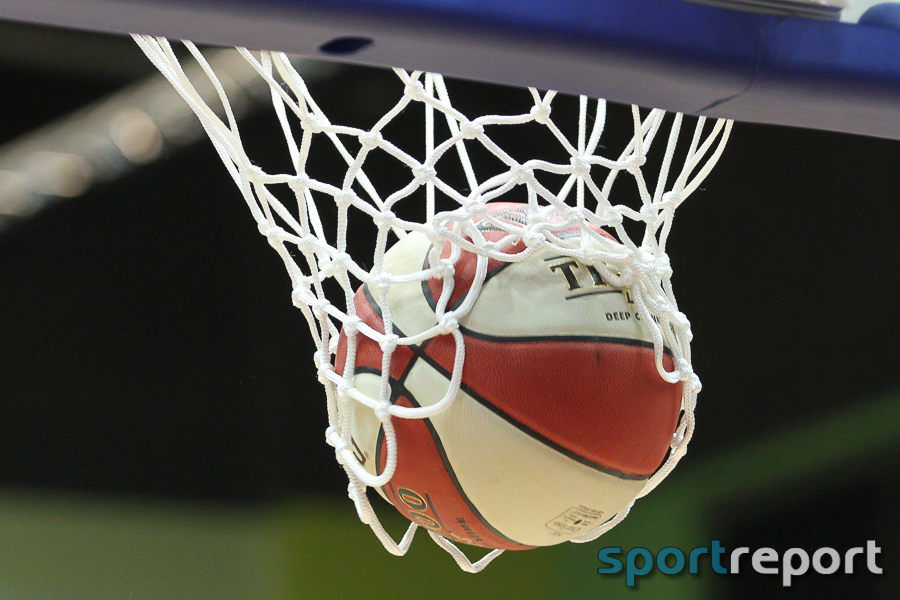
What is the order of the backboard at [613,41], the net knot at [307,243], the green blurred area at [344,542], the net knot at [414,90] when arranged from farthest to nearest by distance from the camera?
the green blurred area at [344,542], the net knot at [307,243], the net knot at [414,90], the backboard at [613,41]

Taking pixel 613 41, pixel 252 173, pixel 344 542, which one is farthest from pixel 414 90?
pixel 344 542

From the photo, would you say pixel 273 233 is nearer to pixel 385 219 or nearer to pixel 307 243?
pixel 307 243

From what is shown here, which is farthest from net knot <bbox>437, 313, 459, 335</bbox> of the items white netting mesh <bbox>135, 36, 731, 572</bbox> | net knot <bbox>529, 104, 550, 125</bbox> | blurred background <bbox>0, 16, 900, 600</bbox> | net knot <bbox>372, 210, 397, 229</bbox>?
blurred background <bbox>0, 16, 900, 600</bbox>

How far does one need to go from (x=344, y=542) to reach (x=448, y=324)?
144 centimetres

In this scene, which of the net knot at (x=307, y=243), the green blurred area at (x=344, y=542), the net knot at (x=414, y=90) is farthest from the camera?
the green blurred area at (x=344, y=542)

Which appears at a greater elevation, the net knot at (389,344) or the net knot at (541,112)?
the net knot at (541,112)

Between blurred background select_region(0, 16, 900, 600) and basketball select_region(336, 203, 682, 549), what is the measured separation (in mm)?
1247

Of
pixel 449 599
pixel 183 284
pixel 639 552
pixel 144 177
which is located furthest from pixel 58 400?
pixel 639 552

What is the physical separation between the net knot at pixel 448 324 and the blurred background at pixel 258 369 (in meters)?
1.31

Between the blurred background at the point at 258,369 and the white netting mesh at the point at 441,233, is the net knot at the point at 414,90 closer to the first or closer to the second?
the white netting mesh at the point at 441,233

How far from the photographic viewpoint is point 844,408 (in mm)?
2309

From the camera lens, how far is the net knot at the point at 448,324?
903 millimetres

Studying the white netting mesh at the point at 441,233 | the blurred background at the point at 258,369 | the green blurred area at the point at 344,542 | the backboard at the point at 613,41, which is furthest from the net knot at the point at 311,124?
the green blurred area at the point at 344,542

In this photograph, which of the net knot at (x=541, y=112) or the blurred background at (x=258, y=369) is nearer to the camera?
the net knot at (x=541, y=112)
